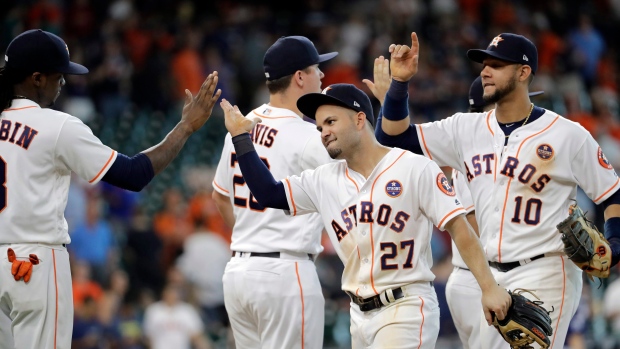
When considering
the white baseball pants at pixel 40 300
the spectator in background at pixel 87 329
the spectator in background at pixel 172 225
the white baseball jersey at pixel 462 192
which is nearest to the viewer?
the white baseball pants at pixel 40 300

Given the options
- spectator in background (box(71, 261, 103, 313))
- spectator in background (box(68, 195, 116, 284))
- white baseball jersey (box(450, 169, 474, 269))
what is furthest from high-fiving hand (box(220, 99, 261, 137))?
spectator in background (box(68, 195, 116, 284))

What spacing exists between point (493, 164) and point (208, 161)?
7571 millimetres

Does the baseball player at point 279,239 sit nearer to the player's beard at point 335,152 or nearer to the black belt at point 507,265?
the player's beard at point 335,152

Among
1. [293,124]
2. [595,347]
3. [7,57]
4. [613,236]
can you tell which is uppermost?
[7,57]

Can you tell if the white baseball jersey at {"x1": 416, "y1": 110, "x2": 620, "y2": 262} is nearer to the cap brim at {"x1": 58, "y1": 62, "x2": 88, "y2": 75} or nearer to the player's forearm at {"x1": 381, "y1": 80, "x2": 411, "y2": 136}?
the player's forearm at {"x1": 381, "y1": 80, "x2": 411, "y2": 136}

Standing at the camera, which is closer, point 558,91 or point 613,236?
point 613,236

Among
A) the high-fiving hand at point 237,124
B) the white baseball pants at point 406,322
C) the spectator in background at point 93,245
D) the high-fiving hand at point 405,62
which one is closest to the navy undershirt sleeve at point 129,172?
the high-fiving hand at point 237,124

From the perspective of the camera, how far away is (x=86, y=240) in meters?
11.3

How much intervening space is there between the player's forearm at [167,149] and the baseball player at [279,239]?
72cm

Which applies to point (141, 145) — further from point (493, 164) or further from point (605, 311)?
point (493, 164)

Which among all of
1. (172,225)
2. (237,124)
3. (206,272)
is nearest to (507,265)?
(237,124)

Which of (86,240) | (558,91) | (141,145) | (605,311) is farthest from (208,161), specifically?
(558,91)

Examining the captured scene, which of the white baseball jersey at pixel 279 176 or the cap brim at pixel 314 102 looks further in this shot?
the white baseball jersey at pixel 279 176

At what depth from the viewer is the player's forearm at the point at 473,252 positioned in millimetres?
5410
